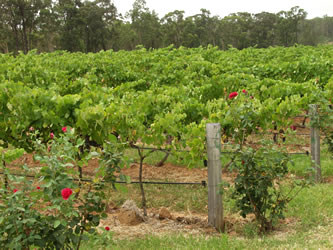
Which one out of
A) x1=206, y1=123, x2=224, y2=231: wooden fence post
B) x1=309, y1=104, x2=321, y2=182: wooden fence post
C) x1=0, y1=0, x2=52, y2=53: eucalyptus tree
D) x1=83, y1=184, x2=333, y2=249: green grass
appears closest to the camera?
x1=83, y1=184, x2=333, y2=249: green grass

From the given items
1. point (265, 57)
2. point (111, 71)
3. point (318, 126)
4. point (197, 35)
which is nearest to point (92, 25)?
point (197, 35)

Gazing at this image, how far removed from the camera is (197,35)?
71812 millimetres

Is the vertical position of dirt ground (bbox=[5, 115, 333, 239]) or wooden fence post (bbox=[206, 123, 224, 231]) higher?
wooden fence post (bbox=[206, 123, 224, 231])

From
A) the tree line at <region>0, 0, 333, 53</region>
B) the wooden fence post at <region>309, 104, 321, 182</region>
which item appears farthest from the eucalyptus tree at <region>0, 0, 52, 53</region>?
the wooden fence post at <region>309, 104, 321, 182</region>

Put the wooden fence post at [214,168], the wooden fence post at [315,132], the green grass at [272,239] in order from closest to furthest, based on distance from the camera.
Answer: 1. the green grass at [272,239]
2. the wooden fence post at [214,168]
3. the wooden fence post at [315,132]

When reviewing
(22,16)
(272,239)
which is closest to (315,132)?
→ (272,239)

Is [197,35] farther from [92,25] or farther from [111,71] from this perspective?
[111,71]

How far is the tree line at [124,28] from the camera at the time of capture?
51.9 metres

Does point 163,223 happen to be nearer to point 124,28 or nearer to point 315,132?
point 315,132

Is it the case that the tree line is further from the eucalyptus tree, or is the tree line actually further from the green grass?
the green grass

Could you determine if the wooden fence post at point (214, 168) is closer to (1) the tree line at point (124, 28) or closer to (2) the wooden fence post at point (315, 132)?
(2) the wooden fence post at point (315, 132)

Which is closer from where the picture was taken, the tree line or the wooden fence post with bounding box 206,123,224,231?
the wooden fence post with bounding box 206,123,224,231

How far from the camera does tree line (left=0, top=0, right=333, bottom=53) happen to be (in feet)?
170

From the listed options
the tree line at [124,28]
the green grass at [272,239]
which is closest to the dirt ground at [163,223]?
the green grass at [272,239]
